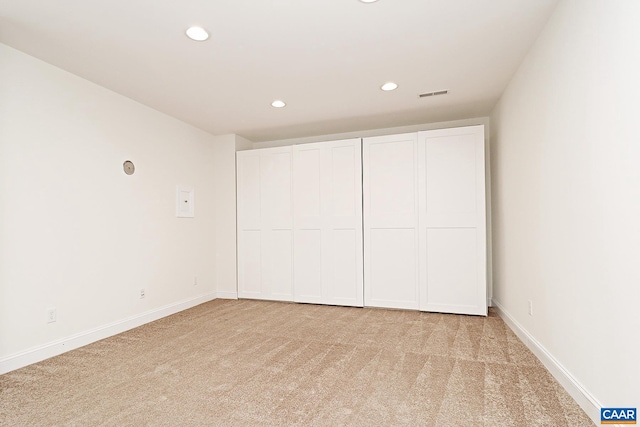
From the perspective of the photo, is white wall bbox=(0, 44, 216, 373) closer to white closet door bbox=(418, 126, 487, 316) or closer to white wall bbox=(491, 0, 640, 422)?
white closet door bbox=(418, 126, 487, 316)

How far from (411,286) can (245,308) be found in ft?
7.40

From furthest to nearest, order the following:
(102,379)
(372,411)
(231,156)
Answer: (231,156) → (102,379) → (372,411)

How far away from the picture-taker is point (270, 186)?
16.9 feet

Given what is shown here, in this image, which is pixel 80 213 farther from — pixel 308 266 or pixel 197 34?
pixel 308 266

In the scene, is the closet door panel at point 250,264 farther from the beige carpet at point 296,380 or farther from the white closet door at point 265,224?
the beige carpet at point 296,380

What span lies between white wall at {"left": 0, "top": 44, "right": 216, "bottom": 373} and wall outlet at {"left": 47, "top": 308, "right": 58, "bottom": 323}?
0.14ft

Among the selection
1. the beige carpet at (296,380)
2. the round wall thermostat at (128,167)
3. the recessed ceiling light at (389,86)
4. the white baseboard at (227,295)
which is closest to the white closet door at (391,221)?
the beige carpet at (296,380)

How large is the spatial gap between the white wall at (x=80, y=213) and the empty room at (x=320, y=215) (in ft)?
0.07

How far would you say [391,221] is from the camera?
178 inches

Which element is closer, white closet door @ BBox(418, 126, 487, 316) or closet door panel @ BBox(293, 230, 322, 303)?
white closet door @ BBox(418, 126, 487, 316)

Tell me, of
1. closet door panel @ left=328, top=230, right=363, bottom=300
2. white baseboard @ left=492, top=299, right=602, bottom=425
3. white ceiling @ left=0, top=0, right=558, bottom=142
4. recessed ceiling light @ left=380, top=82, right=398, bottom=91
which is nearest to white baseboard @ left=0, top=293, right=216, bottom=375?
closet door panel @ left=328, top=230, right=363, bottom=300

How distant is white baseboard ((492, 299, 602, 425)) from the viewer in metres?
1.85

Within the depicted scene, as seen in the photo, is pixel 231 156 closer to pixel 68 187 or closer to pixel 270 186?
pixel 270 186

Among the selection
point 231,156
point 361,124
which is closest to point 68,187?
point 231,156
